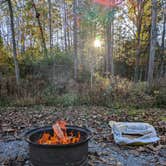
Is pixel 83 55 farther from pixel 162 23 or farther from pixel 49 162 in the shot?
pixel 49 162

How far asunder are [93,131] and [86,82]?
4.42 meters

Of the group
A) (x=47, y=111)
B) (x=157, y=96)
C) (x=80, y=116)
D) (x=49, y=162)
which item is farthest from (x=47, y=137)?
(x=157, y=96)

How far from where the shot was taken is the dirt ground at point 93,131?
2.47 meters

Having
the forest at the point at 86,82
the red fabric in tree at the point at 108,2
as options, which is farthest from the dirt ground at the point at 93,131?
the red fabric in tree at the point at 108,2

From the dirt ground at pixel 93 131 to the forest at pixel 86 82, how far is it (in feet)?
0.04

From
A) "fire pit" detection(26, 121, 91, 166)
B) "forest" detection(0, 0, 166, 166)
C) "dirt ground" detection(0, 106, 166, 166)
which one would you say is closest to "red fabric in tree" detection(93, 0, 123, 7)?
"forest" detection(0, 0, 166, 166)

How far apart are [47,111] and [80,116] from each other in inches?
39.3

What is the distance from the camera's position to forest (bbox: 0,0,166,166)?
3547mm

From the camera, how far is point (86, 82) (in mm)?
7828

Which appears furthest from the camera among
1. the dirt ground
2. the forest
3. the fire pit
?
the forest

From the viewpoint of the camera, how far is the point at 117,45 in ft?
44.5

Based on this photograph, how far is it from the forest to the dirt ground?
0.5 inches

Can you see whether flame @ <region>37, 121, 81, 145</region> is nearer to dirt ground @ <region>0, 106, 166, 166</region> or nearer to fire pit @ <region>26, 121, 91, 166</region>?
fire pit @ <region>26, 121, 91, 166</region>

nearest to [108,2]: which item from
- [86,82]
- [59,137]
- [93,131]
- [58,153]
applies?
[86,82]
